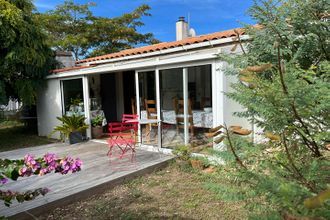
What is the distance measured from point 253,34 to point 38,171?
2446 millimetres

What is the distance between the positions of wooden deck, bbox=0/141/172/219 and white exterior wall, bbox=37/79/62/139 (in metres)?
2.88

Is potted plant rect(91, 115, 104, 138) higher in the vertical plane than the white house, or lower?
lower

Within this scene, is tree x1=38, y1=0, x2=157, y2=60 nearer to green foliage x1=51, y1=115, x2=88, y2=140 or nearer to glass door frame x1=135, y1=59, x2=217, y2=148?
green foliage x1=51, y1=115, x2=88, y2=140

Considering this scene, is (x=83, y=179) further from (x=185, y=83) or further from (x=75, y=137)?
(x=75, y=137)

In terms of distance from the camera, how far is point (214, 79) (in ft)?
19.7

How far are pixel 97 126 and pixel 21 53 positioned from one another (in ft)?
11.7

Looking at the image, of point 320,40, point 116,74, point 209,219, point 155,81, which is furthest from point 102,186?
point 116,74

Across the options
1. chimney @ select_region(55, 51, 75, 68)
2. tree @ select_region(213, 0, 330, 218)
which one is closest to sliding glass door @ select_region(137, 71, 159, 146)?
chimney @ select_region(55, 51, 75, 68)

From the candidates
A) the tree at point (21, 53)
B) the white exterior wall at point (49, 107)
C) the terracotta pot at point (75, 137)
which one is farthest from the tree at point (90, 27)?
the terracotta pot at point (75, 137)

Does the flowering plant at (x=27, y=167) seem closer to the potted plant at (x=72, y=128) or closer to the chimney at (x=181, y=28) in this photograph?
the potted plant at (x=72, y=128)

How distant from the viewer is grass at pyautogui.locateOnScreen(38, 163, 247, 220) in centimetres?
382

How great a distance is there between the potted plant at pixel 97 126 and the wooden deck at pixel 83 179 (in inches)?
69.8

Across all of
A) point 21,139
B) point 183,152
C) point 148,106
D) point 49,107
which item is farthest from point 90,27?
point 183,152

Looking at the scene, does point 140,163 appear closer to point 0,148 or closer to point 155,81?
point 155,81
